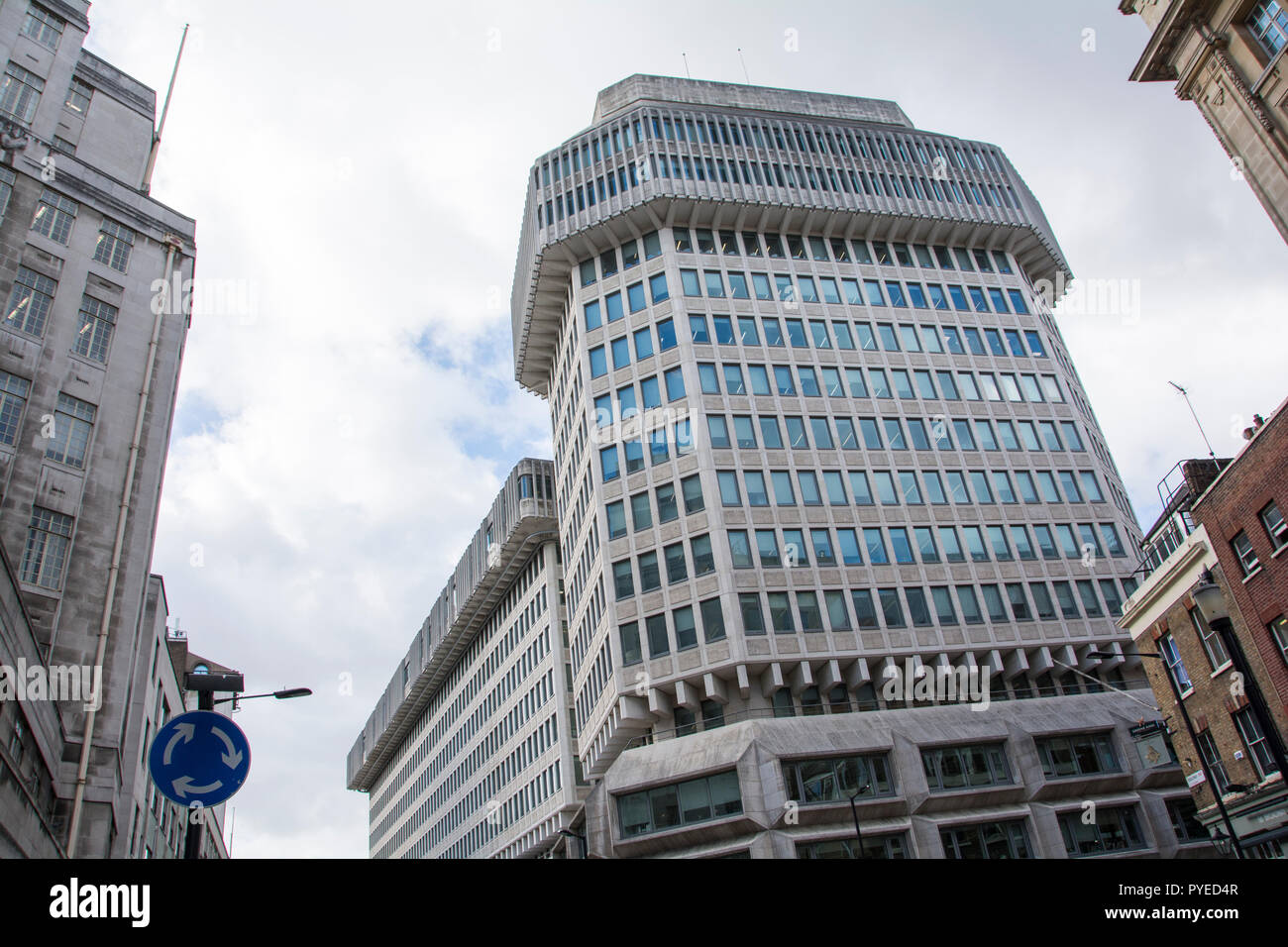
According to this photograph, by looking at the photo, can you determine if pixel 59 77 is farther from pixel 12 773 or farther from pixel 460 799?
pixel 460 799

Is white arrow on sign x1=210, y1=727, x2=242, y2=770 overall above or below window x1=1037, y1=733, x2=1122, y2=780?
below

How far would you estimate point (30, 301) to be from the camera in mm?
34219

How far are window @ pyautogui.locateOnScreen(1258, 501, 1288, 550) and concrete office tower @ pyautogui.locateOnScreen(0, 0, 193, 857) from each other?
119ft

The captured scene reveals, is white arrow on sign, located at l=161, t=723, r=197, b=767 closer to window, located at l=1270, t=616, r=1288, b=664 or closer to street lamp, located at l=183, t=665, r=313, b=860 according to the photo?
street lamp, located at l=183, t=665, r=313, b=860

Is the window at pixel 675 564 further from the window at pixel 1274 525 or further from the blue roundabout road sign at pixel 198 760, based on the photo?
the blue roundabout road sign at pixel 198 760

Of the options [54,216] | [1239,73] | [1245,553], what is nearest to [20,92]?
[54,216]

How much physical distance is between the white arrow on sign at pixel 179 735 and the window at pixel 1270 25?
3383cm

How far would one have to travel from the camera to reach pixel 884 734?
42.7 m

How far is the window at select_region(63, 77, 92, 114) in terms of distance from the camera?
4141cm

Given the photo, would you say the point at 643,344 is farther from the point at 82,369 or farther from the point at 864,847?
the point at 864,847

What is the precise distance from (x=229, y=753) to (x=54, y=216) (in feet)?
118

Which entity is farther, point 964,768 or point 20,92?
point 964,768

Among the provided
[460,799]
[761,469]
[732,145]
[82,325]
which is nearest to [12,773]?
[82,325]

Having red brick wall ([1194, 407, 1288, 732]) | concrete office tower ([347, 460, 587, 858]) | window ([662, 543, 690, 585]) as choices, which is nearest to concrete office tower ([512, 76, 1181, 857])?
window ([662, 543, 690, 585])
